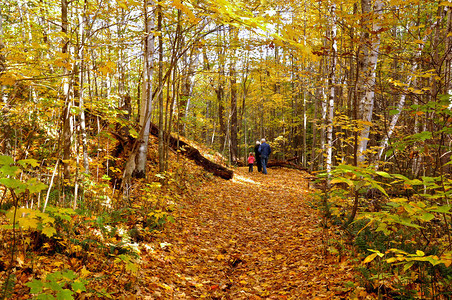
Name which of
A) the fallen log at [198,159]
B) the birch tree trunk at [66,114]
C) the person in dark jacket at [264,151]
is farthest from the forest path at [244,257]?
the person in dark jacket at [264,151]

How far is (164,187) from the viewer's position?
7469 millimetres

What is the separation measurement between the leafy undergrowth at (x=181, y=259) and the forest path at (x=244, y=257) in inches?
0.6

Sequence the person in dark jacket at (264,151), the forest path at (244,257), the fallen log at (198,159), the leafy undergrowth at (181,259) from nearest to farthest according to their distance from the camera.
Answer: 1. the leafy undergrowth at (181,259)
2. the forest path at (244,257)
3. the fallen log at (198,159)
4. the person in dark jacket at (264,151)

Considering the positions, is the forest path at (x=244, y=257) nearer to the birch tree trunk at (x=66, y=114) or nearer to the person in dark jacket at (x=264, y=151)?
the birch tree trunk at (x=66, y=114)

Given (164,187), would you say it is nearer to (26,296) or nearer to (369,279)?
(26,296)

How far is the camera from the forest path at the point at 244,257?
3.57 meters

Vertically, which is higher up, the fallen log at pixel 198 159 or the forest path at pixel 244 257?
the fallen log at pixel 198 159

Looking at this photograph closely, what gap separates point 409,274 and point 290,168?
559 inches

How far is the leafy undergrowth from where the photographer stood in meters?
2.86

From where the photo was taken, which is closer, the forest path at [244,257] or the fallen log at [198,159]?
the forest path at [244,257]

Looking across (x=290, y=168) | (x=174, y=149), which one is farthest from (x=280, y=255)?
(x=290, y=168)

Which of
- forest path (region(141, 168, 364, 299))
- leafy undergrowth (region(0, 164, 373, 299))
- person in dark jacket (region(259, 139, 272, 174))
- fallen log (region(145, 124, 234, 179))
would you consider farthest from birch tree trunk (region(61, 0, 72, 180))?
person in dark jacket (region(259, 139, 272, 174))

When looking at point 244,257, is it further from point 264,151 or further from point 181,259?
point 264,151

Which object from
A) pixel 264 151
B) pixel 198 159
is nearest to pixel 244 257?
pixel 198 159
